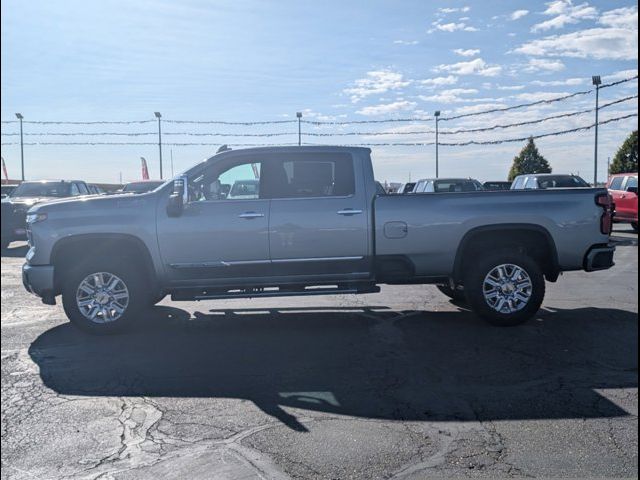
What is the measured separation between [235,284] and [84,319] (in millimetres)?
1706

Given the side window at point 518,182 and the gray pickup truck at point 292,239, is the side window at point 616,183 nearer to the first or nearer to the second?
the side window at point 518,182

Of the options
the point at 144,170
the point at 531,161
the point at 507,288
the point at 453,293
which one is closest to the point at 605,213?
the point at 507,288

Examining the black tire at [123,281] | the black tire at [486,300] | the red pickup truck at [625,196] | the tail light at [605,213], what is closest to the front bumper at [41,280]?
the black tire at [123,281]

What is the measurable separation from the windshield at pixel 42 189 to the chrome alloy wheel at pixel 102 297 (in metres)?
11.7

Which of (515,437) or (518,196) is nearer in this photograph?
(515,437)

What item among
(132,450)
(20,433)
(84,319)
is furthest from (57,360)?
(132,450)

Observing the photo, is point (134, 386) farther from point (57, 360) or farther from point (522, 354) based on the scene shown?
point (522, 354)

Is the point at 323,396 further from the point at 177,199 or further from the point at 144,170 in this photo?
the point at 144,170

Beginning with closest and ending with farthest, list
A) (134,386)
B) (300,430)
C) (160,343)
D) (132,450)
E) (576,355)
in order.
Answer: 1. (132,450)
2. (300,430)
3. (134,386)
4. (576,355)
5. (160,343)

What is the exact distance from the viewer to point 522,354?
5.78 metres

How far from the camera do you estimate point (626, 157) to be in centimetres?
3322

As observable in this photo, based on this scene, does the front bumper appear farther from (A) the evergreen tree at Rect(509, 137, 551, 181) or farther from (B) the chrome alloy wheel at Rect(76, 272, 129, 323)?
(A) the evergreen tree at Rect(509, 137, 551, 181)

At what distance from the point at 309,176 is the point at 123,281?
242 centimetres

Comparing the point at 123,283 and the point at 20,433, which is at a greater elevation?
the point at 123,283
